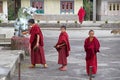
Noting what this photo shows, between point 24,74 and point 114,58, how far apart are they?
5466 millimetres

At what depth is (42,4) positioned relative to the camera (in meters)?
49.6

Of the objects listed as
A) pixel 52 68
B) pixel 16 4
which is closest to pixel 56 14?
pixel 16 4

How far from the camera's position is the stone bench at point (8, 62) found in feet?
39.6

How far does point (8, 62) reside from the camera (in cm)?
1442

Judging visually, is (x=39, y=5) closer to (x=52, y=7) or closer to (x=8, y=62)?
(x=52, y=7)

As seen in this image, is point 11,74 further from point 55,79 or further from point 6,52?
point 6,52

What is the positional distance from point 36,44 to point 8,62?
3.75 ft

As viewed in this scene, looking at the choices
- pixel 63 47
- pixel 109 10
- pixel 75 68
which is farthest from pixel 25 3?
pixel 63 47

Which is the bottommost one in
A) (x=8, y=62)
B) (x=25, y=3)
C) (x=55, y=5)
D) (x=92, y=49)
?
(x=8, y=62)

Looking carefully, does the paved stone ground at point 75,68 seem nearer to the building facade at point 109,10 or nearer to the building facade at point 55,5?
the building facade at point 55,5

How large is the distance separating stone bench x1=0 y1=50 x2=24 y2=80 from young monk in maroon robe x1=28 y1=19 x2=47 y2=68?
0.67 m

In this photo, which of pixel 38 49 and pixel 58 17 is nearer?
pixel 38 49

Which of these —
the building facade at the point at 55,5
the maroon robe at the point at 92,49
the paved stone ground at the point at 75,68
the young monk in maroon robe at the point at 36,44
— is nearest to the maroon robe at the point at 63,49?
the paved stone ground at the point at 75,68

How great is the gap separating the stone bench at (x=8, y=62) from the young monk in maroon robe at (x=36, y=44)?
672mm
